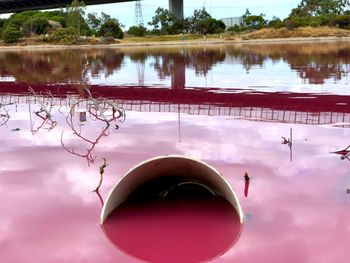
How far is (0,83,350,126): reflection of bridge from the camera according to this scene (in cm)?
1609

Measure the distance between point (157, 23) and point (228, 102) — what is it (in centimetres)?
8350

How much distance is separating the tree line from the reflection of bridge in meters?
67.0

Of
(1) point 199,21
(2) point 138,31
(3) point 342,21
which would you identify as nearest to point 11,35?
(2) point 138,31

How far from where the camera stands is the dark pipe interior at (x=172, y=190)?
29.5 feet

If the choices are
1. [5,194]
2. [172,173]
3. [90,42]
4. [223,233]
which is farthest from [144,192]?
[90,42]

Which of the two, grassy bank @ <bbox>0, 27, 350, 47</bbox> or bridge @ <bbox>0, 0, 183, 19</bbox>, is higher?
bridge @ <bbox>0, 0, 183, 19</bbox>

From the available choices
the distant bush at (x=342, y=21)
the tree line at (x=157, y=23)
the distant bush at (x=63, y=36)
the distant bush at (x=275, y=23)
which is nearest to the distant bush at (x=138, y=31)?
the tree line at (x=157, y=23)

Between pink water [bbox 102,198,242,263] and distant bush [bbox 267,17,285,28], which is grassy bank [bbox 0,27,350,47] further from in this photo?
pink water [bbox 102,198,242,263]

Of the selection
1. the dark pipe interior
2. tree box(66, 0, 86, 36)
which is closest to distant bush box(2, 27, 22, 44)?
tree box(66, 0, 86, 36)

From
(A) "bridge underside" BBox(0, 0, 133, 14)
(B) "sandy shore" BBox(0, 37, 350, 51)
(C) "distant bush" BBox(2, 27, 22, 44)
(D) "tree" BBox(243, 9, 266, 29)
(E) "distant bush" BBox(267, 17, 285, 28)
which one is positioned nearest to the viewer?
(B) "sandy shore" BBox(0, 37, 350, 51)

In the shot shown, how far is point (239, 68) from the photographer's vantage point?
33.5m

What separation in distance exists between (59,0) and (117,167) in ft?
364

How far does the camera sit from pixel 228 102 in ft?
62.9

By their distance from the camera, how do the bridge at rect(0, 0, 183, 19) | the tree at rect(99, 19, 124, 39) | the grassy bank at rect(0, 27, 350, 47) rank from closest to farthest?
1. the grassy bank at rect(0, 27, 350, 47)
2. the tree at rect(99, 19, 124, 39)
3. the bridge at rect(0, 0, 183, 19)
